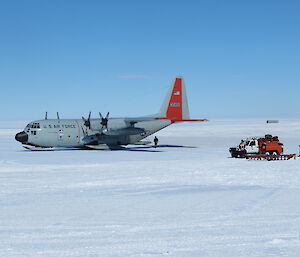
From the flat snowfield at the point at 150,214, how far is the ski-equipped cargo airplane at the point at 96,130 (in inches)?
708

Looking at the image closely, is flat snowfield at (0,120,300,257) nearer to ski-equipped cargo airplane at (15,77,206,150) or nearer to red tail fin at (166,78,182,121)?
ski-equipped cargo airplane at (15,77,206,150)

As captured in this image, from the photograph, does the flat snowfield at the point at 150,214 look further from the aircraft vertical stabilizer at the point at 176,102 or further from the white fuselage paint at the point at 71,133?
the aircraft vertical stabilizer at the point at 176,102

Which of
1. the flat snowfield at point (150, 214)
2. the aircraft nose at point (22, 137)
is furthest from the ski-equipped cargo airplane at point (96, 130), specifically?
the flat snowfield at point (150, 214)

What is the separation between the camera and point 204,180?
772 inches

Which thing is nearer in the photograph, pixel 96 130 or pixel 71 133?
pixel 71 133

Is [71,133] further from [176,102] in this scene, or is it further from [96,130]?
[176,102]

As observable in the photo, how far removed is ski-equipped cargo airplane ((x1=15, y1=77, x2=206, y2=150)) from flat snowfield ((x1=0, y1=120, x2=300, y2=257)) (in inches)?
708

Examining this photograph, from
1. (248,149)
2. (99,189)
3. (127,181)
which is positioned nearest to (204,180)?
(127,181)

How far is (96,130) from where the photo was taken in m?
42.2

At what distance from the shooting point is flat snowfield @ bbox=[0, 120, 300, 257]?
9.19m

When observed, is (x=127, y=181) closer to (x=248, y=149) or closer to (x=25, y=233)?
(x=25, y=233)

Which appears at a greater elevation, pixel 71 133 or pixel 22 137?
pixel 71 133

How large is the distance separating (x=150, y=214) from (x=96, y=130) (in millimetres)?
30244

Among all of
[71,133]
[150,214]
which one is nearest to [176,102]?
[71,133]
